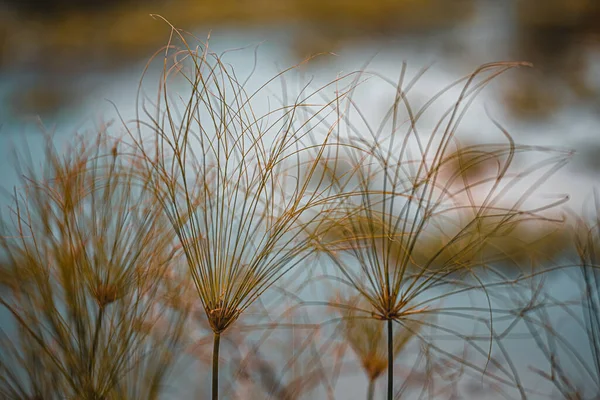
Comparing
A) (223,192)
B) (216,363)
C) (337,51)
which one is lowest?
(216,363)

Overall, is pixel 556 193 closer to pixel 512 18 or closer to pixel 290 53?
pixel 512 18

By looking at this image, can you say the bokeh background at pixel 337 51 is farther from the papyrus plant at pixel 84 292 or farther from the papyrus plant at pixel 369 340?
the papyrus plant at pixel 84 292

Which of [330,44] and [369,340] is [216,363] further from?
[330,44]

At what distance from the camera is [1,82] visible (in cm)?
121

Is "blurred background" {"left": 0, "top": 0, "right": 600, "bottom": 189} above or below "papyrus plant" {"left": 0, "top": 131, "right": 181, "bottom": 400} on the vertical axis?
above

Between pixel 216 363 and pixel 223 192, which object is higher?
pixel 223 192

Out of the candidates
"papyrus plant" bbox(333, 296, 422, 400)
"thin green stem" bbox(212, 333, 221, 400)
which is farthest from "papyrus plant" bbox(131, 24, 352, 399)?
"papyrus plant" bbox(333, 296, 422, 400)

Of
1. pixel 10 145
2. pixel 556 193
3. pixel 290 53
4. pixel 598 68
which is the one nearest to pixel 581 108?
pixel 598 68

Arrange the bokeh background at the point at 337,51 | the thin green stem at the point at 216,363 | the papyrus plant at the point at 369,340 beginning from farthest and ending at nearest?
1. the bokeh background at the point at 337,51
2. the papyrus plant at the point at 369,340
3. the thin green stem at the point at 216,363

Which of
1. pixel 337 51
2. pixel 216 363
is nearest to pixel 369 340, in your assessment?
pixel 216 363

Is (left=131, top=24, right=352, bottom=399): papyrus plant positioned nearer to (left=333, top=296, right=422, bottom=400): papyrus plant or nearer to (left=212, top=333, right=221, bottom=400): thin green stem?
(left=212, top=333, right=221, bottom=400): thin green stem

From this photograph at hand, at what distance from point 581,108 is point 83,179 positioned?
2.91 ft

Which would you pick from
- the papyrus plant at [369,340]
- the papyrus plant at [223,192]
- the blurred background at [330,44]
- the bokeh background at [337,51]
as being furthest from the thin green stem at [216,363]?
the blurred background at [330,44]

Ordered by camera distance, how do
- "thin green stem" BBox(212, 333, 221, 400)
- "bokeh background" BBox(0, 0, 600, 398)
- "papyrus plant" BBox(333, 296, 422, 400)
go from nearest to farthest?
"thin green stem" BBox(212, 333, 221, 400) → "papyrus plant" BBox(333, 296, 422, 400) → "bokeh background" BBox(0, 0, 600, 398)
